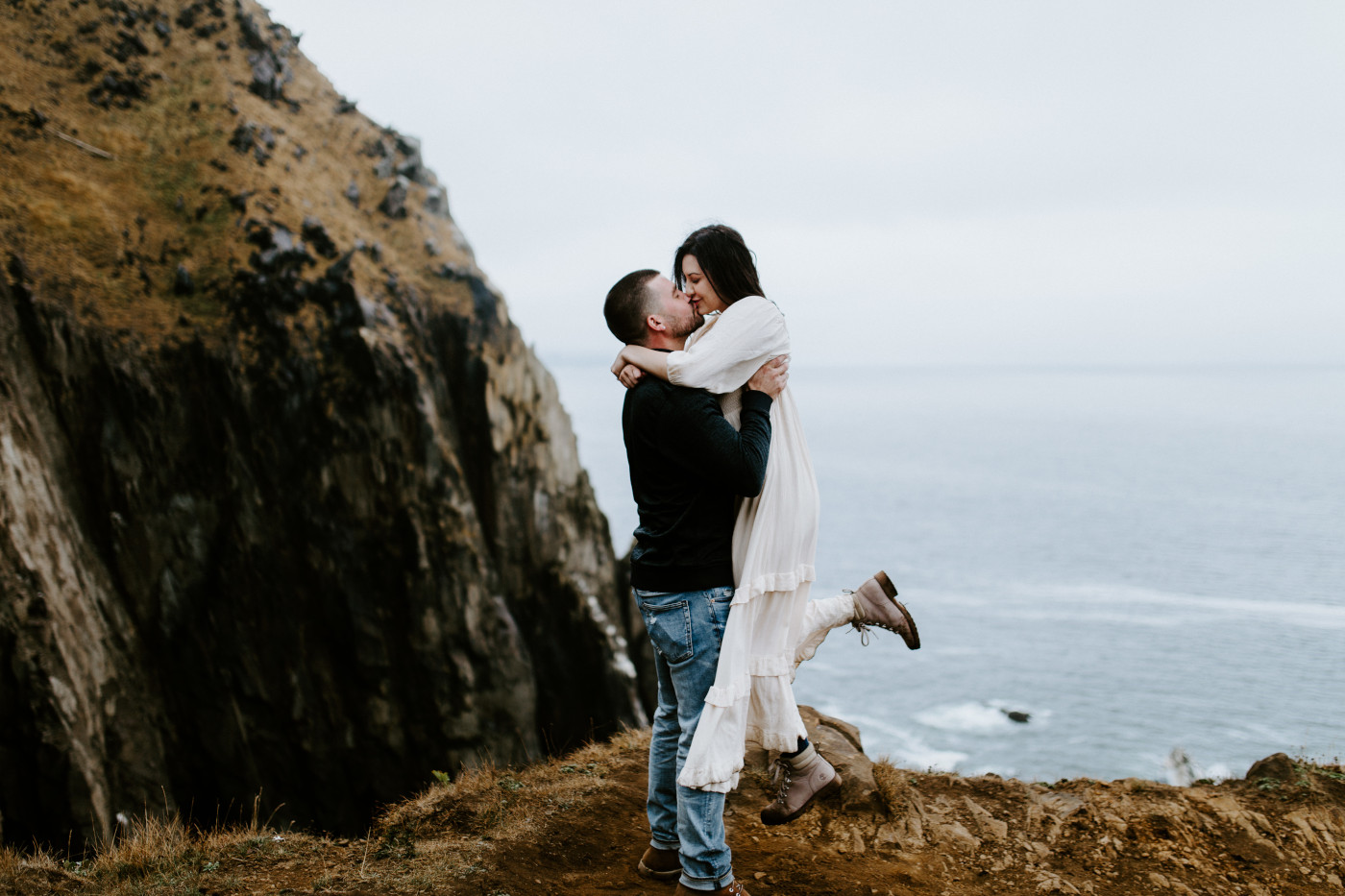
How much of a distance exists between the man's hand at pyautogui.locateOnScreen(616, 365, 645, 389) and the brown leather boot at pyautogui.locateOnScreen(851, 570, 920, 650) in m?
1.73

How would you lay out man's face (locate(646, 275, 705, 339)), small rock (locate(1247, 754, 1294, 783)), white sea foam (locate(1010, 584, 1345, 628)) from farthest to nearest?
white sea foam (locate(1010, 584, 1345, 628))
small rock (locate(1247, 754, 1294, 783))
man's face (locate(646, 275, 705, 339))

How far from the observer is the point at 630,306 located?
432 centimetres

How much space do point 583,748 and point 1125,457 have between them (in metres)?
174

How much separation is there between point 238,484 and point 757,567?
2288 cm

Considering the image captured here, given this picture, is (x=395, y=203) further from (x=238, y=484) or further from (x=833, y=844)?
(x=833, y=844)

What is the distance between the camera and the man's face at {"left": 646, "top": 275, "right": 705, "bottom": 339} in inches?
169

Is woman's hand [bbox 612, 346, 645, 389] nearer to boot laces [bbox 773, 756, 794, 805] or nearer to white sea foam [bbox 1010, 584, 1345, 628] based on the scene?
boot laces [bbox 773, 756, 794, 805]

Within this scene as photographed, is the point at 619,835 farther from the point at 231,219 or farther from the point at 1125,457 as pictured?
the point at 1125,457

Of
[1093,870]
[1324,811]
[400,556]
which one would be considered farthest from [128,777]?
[1324,811]

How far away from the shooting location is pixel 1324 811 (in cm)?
673

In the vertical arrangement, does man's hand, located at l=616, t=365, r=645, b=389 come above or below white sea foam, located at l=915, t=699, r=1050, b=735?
above

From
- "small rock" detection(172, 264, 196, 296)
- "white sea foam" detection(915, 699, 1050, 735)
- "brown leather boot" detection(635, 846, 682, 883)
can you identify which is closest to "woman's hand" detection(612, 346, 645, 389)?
"brown leather boot" detection(635, 846, 682, 883)

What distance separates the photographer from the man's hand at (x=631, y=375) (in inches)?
166

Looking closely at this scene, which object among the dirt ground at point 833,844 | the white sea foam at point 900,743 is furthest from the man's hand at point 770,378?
the white sea foam at point 900,743
